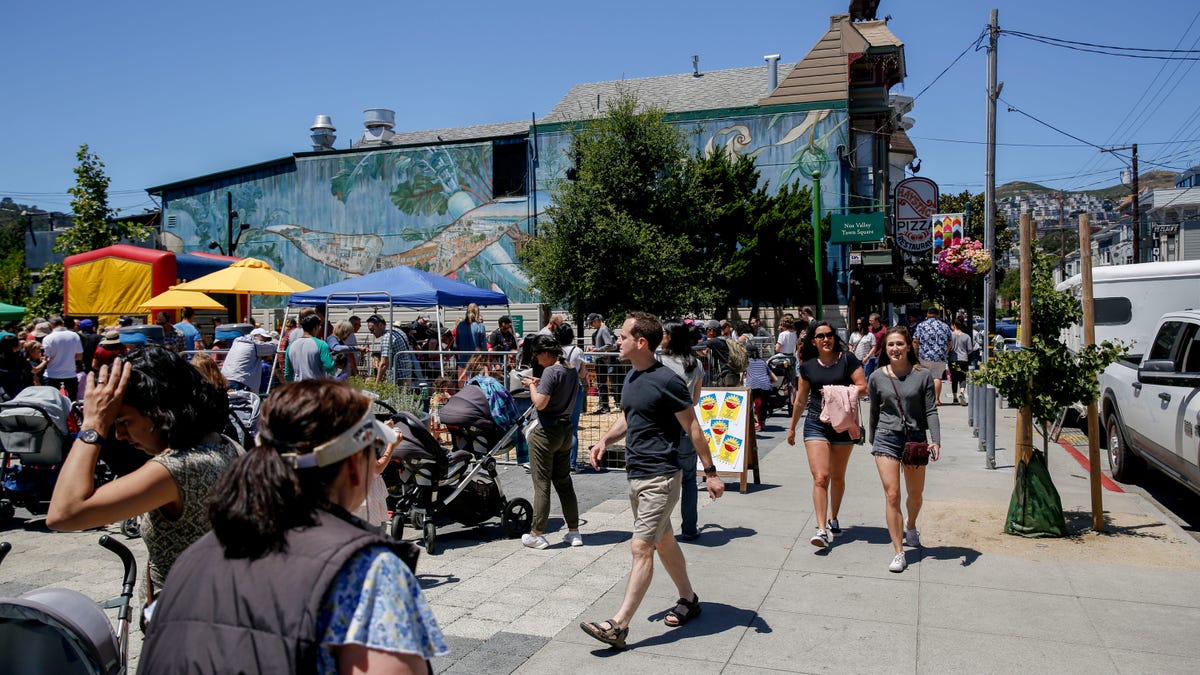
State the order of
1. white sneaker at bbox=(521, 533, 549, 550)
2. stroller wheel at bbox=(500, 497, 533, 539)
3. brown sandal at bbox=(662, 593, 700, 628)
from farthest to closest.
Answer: stroller wheel at bbox=(500, 497, 533, 539), white sneaker at bbox=(521, 533, 549, 550), brown sandal at bbox=(662, 593, 700, 628)

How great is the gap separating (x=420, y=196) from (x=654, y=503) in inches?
1240

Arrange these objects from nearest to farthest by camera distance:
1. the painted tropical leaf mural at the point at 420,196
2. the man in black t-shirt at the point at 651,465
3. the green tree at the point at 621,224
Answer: the man in black t-shirt at the point at 651,465, the green tree at the point at 621,224, the painted tropical leaf mural at the point at 420,196

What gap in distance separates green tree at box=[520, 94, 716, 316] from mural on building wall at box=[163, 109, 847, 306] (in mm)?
7328

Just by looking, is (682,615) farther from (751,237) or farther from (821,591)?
(751,237)

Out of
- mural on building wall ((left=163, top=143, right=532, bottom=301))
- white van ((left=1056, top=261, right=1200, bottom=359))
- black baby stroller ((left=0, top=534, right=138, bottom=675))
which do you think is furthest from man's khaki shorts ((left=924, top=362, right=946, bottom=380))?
mural on building wall ((left=163, top=143, right=532, bottom=301))

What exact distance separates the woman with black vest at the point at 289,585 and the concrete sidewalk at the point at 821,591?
10.7ft

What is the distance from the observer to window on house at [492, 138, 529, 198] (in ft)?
111

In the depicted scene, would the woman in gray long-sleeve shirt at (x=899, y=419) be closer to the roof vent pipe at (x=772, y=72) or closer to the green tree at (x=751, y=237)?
the green tree at (x=751, y=237)

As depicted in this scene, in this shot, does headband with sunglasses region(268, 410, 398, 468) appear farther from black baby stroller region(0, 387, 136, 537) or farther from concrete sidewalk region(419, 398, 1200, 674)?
black baby stroller region(0, 387, 136, 537)

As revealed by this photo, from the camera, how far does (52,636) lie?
2.85m

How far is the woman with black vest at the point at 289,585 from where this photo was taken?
5.86 ft

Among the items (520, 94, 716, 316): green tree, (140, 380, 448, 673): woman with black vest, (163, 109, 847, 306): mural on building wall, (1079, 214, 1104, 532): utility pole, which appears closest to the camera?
(140, 380, 448, 673): woman with black vest

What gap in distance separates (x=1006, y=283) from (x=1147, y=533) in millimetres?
109500

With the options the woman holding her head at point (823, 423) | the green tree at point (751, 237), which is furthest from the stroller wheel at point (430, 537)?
the green tree at point (751, 237)
